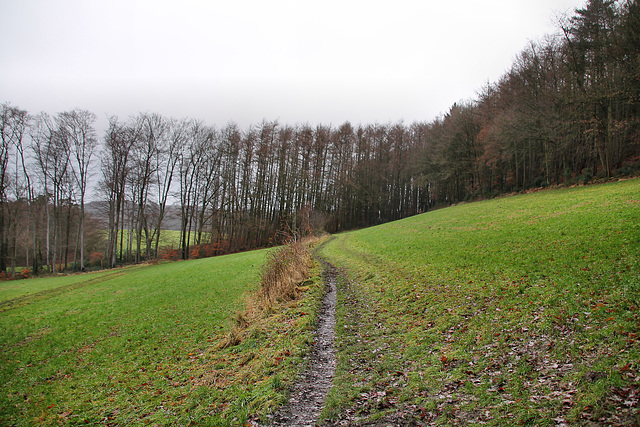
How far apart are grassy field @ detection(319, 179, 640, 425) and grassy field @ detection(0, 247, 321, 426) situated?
1.48 m

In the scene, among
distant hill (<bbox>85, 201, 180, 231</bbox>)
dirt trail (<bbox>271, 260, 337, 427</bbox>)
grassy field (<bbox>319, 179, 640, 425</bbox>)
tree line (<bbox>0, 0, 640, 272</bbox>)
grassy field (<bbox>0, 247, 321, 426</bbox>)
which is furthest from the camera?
distant hill (<bbox>85, 201, 180, 231</bbox>)

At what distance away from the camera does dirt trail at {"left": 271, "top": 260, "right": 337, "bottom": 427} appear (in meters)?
4.58

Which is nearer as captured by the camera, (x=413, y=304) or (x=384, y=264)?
(x=413, y=304)

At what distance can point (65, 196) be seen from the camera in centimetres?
3341

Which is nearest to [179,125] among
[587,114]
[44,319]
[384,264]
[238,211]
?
[238,211]

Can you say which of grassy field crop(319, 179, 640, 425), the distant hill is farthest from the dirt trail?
the distant hill

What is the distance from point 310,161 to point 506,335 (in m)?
43.8

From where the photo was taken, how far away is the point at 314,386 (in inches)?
215

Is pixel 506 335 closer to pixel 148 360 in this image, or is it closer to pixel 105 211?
pixel 148 360

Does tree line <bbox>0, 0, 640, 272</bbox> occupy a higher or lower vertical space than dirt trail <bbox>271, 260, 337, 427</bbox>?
higher

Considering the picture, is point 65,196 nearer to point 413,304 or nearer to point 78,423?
point 78,423

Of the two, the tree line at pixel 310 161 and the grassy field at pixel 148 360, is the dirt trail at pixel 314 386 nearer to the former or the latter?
the grassy field at pixel 148 360

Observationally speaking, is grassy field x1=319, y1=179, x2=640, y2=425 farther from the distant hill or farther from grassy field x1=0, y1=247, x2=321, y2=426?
the distant hill

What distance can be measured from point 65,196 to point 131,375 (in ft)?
117
